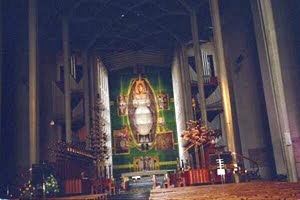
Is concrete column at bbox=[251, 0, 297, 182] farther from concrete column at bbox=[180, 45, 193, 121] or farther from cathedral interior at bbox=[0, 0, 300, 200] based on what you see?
concrete column at bbox=[180, 45, 193, 121]

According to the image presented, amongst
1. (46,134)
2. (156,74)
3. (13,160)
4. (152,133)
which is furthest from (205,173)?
(156,74)

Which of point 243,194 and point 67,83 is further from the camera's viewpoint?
point 67,83

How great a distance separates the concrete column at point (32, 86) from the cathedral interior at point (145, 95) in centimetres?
4

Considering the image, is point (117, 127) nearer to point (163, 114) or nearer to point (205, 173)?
point (163, 114)

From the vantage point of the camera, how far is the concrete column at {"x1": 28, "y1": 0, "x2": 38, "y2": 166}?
11930 mm

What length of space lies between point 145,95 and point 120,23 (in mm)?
7219

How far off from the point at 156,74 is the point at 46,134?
11570mm

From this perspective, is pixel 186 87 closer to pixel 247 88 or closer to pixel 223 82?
pixel 247 88

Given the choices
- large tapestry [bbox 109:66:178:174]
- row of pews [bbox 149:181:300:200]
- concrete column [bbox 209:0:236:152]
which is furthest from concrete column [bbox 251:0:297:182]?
large tapestry [bbox 109:66:178:174]

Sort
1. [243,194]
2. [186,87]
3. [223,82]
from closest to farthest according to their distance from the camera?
[243,194] → [223,82] → [186,87]

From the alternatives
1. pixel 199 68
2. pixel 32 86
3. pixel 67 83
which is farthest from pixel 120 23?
pixel 32 86

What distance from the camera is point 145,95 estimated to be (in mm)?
25953

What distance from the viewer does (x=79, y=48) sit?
2080 centimetres

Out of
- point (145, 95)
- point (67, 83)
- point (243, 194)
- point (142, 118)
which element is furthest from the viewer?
point (145, 95)
